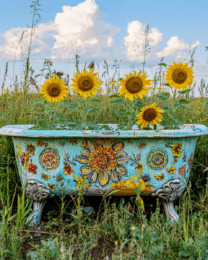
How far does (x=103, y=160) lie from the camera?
237 cm

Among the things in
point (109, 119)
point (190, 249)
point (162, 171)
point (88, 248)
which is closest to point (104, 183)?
point (162, 171)

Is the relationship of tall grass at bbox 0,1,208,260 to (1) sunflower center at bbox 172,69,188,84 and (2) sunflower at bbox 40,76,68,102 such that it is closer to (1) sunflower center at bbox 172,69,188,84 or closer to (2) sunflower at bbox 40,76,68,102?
(2) sunflower at bbox 40,76,68,102

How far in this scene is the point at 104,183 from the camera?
7.88 ft

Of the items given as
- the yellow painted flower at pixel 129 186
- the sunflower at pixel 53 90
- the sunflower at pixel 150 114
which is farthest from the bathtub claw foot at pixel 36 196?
the sunflower at pixel 150 114

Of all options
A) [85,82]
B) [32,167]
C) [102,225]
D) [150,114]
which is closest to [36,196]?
[32,167]

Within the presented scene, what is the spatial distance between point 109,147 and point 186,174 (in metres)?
0.66

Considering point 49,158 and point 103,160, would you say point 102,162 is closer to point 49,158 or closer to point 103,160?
point 103,160

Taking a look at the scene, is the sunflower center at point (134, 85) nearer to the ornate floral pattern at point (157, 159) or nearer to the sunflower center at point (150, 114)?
the sunflower center at point (150, 114)

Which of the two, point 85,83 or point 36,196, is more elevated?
point 85,83

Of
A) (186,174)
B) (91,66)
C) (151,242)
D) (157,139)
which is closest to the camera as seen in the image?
(151,242)

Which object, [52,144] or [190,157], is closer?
[52,144]

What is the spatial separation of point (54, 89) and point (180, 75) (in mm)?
992

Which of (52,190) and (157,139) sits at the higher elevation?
(157,139)

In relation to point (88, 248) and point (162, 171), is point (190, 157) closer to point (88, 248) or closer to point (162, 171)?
point (162, 171)
